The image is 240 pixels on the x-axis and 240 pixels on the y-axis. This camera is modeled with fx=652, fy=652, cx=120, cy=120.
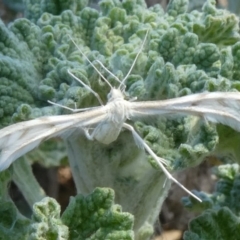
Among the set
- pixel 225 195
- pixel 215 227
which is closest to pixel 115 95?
pixel 215 227

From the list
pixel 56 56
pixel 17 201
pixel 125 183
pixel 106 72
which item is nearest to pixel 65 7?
pixel 56 56

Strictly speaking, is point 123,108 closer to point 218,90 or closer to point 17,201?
point 218,90

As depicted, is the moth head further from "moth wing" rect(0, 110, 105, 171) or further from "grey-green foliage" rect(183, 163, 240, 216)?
"grey-green foliage" rect(183, 163, 240, 216)

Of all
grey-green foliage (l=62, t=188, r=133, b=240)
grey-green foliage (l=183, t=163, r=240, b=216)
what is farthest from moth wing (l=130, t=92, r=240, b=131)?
grey-green foliage (l=183, t=163, r=240, b=216)

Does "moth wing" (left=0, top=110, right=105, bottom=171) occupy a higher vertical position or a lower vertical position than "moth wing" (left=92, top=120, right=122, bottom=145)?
higher

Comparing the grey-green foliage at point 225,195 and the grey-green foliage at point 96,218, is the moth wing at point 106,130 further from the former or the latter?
the grey-green foliage at point 225,195
